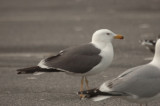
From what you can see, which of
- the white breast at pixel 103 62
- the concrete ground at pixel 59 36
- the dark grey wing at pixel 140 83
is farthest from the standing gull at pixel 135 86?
the white breast at pixel 103 62

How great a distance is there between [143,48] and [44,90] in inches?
159

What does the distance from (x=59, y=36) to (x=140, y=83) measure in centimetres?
706

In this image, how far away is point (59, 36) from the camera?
1276 centimetres

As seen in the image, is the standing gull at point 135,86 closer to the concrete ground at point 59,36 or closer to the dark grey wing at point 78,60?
the concrete ground at point 59,36

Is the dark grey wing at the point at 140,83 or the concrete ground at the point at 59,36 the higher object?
the concrete ground at the point at 59,36

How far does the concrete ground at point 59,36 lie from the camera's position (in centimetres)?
738

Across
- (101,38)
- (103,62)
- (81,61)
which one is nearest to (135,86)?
(103,62)

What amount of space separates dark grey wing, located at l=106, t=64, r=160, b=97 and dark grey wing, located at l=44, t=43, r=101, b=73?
47.6 inches

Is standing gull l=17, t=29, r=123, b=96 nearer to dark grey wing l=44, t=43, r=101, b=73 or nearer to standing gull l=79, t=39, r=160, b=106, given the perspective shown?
dark grey wing l=44, t=43, r=101, b=73

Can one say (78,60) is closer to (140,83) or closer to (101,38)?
(101,38)

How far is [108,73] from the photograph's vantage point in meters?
8.77

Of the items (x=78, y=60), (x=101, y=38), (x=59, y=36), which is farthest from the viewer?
(x=59, y=36)

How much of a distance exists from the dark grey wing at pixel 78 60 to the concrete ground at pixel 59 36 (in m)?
0.42

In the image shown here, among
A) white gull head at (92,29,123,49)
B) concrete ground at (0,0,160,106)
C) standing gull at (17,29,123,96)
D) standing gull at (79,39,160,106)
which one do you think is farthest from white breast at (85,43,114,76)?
standing gull at (79,39,160,106)
